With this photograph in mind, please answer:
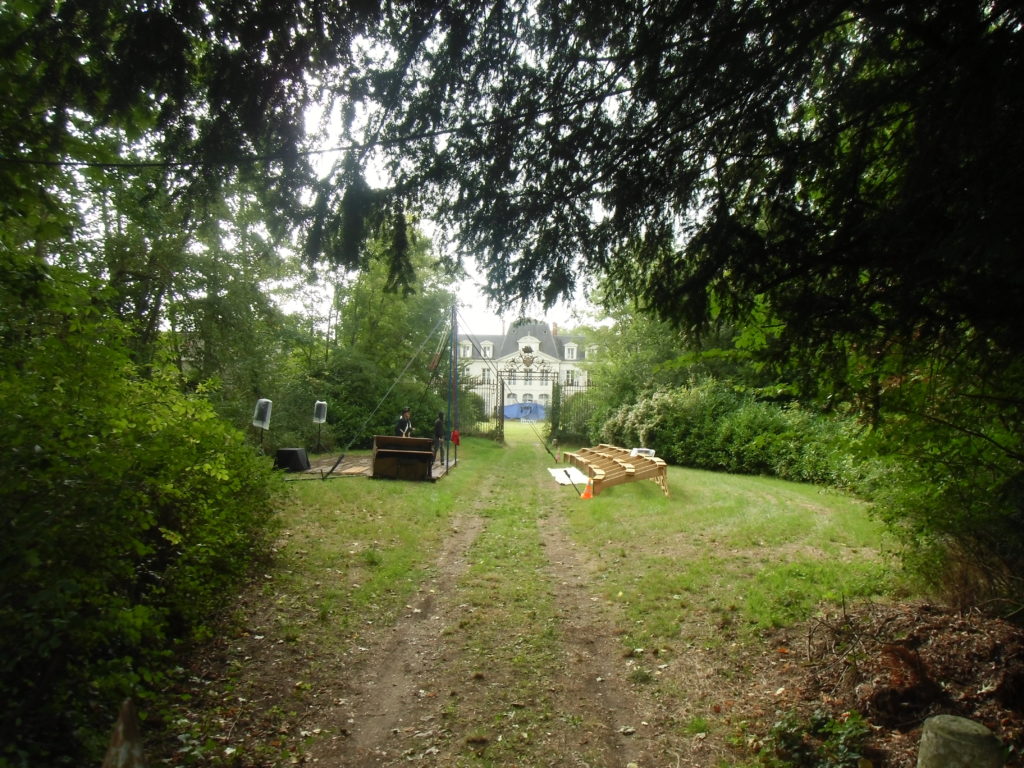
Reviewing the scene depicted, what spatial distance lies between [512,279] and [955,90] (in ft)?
7.59

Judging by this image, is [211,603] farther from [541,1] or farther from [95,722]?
[541,1]

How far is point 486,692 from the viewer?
4008mm

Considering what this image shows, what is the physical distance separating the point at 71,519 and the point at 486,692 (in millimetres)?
2757

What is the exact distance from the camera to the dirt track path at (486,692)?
132 inches

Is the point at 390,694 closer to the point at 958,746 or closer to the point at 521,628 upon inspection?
the point at 521,628

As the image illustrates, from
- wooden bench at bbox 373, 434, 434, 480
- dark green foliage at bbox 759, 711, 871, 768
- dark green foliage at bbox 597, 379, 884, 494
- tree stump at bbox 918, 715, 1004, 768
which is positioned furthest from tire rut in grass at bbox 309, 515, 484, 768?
dark green foliage at bbox 597, 379, 884, 494

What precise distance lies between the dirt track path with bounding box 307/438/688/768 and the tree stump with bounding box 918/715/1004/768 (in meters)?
1.30

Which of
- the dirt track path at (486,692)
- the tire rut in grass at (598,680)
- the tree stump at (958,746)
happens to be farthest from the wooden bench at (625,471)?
the tree stump at (958,746)

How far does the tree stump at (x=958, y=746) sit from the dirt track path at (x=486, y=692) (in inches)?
51.2

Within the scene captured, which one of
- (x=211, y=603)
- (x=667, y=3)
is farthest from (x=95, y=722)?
(x=667, y=3)

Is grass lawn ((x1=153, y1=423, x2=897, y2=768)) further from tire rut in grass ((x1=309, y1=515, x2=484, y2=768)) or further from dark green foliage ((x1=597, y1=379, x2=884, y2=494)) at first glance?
dark green foliage ((x1=597, y1=379, x2=884, y2=494))

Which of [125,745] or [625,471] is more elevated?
[625,471]

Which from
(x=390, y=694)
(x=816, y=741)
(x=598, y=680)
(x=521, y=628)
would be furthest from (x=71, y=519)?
(x=816, y=741)

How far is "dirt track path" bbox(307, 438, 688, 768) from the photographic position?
334 cm
